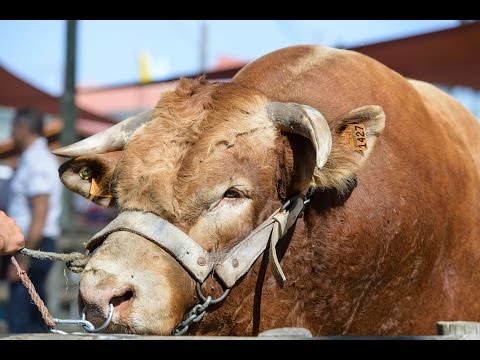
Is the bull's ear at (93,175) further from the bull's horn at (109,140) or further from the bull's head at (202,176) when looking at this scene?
the bull's head at (202,176)

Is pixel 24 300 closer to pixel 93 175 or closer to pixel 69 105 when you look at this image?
pixel 69 105

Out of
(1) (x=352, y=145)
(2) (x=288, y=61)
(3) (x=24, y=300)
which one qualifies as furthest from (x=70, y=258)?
(3) (x=24, y=300)

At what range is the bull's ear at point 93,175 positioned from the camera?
14.3 ft

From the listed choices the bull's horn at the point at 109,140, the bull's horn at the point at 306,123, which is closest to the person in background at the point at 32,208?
the bull's horn at the point at 109,140

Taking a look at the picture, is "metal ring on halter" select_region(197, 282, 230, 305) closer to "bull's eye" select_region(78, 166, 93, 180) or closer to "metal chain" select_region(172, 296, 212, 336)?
"metal chain" select_region(172, 296, 212, 336)

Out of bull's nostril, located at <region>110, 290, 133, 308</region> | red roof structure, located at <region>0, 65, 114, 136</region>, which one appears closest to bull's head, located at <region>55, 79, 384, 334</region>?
bull's nostril, located at <region>110, 290, 133, 308</region>

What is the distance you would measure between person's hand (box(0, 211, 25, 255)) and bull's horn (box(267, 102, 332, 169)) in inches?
47.7

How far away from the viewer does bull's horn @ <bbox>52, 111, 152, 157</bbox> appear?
14.1 feet

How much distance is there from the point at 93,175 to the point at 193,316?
113 centimetres

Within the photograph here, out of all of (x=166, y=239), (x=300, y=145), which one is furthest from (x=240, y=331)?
(x=300, y=145)

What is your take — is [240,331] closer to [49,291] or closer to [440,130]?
[440,130]

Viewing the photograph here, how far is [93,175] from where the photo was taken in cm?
444

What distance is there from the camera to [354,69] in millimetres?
4438

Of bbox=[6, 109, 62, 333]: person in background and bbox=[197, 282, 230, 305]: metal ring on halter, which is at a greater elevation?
bbox=[197, 282, 230, 305]: metal ring on halter
